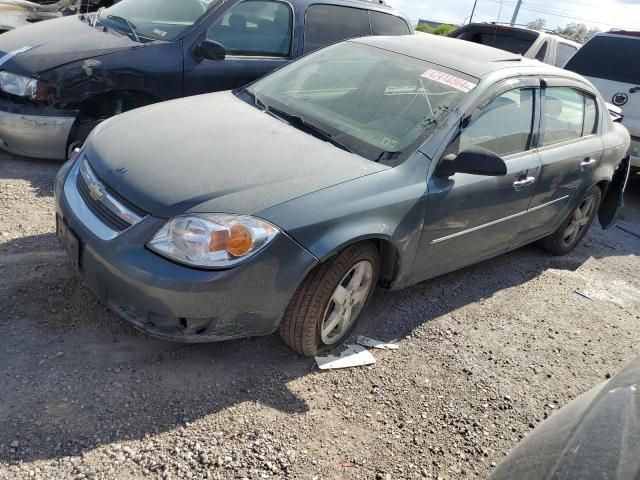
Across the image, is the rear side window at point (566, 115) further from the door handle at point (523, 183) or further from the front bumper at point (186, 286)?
the front bumper at point (186, 286)

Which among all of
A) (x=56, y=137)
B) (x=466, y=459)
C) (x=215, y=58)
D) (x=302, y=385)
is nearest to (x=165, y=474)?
(x=302, y=385)

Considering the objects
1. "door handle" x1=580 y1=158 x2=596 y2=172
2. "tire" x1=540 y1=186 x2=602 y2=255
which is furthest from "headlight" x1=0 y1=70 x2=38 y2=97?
"tire" x1=540 y1=186 x2=602 y2=255

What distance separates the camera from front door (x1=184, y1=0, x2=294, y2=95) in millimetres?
5289

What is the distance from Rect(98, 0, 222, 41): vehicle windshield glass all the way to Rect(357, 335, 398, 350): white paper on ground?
3.37m

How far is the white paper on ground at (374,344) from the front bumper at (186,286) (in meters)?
0.79

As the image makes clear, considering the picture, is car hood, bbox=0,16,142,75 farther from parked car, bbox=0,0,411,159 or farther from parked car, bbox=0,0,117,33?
parked car, bbox=0,0,117,33

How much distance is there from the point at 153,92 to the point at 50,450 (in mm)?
3522

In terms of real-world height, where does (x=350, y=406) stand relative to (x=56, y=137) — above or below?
below

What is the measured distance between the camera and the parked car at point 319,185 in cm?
263

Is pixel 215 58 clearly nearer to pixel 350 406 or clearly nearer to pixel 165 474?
pixel 350 406

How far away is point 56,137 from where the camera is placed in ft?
15.6

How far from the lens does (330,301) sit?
10.00ft

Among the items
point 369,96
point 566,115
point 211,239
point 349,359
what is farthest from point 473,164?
point 566,115

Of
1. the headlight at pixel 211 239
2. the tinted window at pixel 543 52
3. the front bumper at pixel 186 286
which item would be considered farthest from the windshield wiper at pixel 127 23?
the tinted window at pixel 543 52
